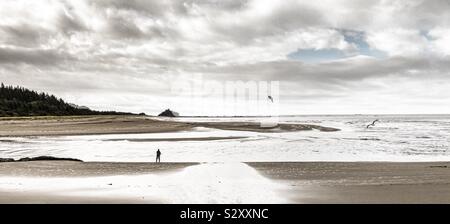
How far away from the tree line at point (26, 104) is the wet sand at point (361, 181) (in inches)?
5025

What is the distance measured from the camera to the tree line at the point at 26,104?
136 meters

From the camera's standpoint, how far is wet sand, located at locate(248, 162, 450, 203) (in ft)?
40.1

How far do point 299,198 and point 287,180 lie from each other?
4145 mm

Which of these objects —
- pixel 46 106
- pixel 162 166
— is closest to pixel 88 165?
pixel 162 166

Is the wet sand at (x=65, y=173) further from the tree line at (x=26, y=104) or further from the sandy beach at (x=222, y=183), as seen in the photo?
the tree line at (x=26, y=104)

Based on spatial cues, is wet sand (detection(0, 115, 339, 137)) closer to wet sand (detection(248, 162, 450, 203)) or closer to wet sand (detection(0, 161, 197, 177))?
wet sand (detection(0, 161, 197, 177))

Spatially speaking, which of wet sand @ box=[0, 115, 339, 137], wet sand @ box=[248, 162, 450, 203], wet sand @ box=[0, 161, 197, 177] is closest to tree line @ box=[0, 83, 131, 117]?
wet sand @ box=[0, 115, 339, 137]

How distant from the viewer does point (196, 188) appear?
14039 millimetres

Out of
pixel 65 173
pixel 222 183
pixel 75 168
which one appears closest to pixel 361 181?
pixel 222 183

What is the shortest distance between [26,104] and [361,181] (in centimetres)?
15448

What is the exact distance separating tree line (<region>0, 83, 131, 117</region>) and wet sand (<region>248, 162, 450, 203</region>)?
127627mm
